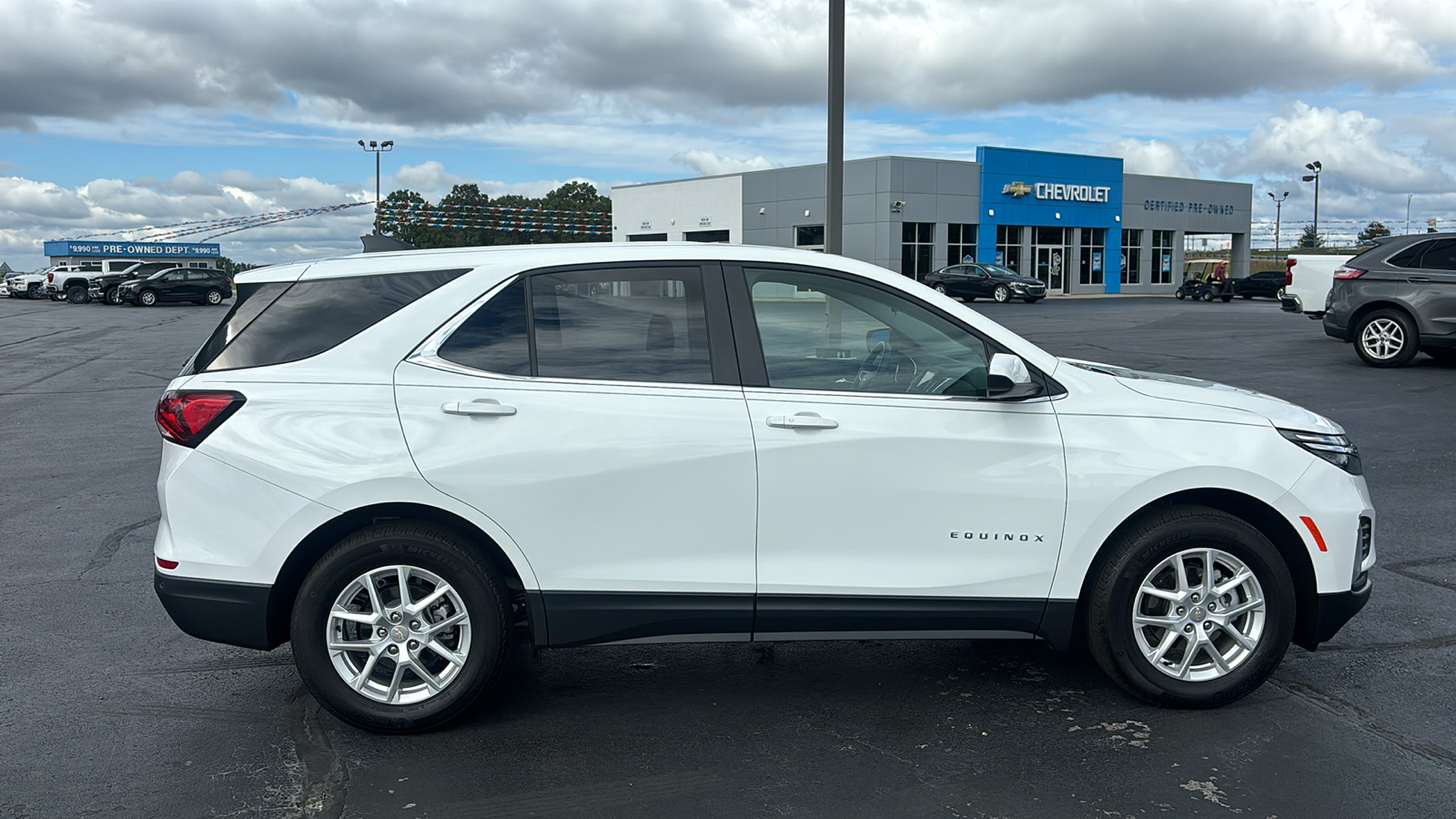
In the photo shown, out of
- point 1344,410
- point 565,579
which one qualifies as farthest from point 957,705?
point 1344,410

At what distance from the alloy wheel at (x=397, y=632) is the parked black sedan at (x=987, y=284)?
41138mm

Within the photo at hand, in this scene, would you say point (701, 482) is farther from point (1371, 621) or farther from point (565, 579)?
point (1371, 621)

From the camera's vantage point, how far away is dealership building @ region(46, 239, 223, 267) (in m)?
90.5

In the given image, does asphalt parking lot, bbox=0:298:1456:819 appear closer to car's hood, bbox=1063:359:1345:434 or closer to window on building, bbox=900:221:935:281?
car's hood, bbox=1063:359:1345:434

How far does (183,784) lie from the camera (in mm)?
3633

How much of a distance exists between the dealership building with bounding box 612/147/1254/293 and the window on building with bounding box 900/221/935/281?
0.06m

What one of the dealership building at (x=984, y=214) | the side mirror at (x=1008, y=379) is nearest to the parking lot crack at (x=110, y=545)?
the side mirror at (x=1008, y=379)

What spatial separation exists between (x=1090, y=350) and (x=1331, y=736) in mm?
16695

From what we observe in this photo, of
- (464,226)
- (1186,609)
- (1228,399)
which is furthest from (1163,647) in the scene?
(464,226)

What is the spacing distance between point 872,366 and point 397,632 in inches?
75.4

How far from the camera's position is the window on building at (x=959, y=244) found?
5503 cm

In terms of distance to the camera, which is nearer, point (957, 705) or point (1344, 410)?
point (957, 705)

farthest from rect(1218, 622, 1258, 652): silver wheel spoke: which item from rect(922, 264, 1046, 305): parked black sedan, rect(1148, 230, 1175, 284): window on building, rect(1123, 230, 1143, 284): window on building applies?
rect(1148, 230, 1175, 284): window on building

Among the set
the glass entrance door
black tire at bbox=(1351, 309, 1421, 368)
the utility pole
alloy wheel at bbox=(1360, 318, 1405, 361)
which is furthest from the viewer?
the glass entrance door
